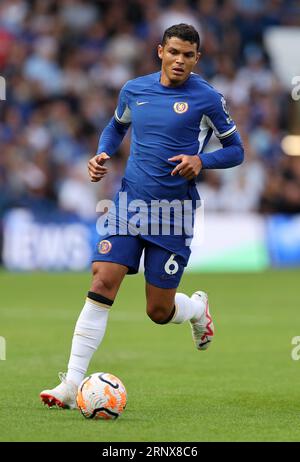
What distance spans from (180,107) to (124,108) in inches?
19.6

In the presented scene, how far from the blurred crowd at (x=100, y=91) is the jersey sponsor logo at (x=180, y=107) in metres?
11.9

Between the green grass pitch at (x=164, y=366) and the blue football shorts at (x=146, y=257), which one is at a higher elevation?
the blue football shorts at (x=146, y=257)

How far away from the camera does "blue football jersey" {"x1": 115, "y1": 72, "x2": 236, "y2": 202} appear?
24.2 ft

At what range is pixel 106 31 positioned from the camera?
22453mm

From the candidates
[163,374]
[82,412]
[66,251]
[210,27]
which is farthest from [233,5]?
[82,412]

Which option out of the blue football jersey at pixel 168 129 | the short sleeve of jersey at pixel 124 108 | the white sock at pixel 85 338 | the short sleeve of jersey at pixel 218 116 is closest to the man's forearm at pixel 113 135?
the short sleeve of jersey at pixel 124 108

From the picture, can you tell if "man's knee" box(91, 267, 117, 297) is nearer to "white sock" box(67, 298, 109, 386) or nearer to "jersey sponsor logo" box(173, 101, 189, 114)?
"white sock" box(67, 298, 109, 386)

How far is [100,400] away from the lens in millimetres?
6652

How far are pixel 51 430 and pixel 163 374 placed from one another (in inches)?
113

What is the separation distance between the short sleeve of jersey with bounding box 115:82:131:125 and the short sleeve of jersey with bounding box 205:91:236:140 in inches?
23.2

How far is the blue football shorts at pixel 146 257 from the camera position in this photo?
284 inches

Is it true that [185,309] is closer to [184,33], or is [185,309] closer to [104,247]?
[104,247]

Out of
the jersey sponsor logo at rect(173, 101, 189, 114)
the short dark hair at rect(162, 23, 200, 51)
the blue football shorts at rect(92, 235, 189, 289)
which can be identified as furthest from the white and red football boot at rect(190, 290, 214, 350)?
the short dark hair at rect(162, 23, 200, 51)

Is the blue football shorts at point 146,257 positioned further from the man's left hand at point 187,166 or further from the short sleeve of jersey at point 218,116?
the short sleeve of jersey at point 218,116
